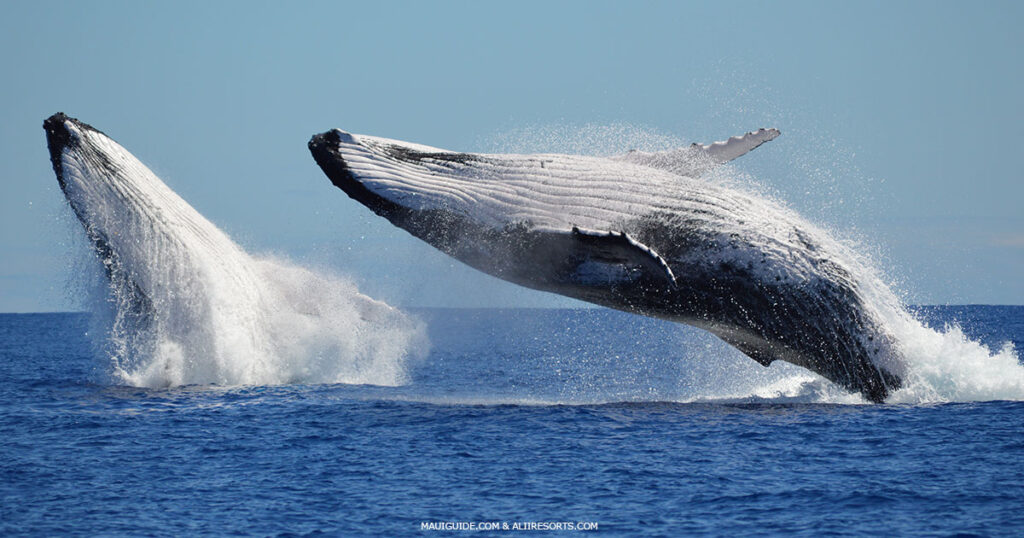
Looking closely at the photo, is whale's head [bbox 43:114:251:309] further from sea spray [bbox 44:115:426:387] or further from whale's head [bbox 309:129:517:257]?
whale's head [bbox 309:129:517:257]

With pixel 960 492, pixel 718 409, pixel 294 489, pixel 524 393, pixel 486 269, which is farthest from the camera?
pixel 524 393

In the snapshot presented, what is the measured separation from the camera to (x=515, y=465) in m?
11.6

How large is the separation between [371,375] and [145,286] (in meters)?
5.25

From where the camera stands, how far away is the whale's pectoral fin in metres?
10.4

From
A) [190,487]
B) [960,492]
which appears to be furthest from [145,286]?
[960,492]

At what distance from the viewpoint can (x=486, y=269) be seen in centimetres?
1189

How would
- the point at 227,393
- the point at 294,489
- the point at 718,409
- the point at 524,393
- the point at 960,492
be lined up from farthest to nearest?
the point at 524,393
the point at 227,393
the point at 718,409
the point at 294,489
the point at 960,492

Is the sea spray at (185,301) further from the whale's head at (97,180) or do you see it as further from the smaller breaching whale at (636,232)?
the smaller breaching whale at (636,232)

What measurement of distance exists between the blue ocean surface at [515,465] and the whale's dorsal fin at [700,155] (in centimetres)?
346

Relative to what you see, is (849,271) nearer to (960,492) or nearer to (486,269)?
(960,492)

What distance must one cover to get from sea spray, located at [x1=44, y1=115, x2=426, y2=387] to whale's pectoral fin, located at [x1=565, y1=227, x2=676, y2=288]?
11.0m

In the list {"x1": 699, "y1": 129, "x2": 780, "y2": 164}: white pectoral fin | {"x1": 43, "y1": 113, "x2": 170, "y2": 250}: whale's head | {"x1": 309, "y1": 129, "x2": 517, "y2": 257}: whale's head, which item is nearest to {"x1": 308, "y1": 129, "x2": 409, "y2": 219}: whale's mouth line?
{"x1": 309, "y1": 129, "x2": 517, "y2": 257}: whale's head

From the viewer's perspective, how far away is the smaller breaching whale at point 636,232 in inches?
443

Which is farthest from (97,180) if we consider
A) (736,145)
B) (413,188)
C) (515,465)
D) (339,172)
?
(736,145)
